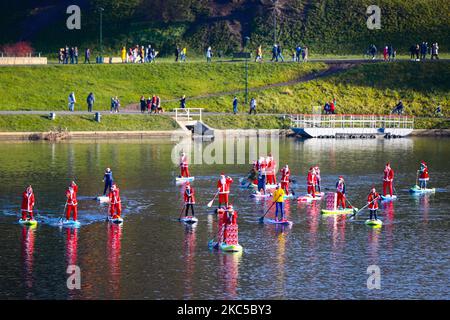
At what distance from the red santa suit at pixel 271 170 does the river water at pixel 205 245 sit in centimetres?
205

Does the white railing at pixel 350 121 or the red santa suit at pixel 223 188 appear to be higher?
the white railing at pixel 350 121

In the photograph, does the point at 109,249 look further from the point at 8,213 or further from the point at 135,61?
the point at 135,61

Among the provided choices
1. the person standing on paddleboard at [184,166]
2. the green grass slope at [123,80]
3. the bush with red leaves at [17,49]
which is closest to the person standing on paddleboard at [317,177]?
the person standing on paddleboard at [184,166]

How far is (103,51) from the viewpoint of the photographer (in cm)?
16450

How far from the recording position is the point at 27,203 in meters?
63.5

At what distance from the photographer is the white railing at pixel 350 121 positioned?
128375 mm

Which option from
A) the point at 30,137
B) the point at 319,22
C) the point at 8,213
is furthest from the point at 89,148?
the point at 319,22
